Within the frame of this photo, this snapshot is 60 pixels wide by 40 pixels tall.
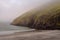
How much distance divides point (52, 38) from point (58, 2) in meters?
1.10

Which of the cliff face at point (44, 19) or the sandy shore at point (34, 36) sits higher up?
the cliff face at point (44, 19)

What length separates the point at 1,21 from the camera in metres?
A: 2.11

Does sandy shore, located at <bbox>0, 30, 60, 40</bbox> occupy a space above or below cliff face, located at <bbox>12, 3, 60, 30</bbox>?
below

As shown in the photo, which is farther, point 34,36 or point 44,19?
point 44,19

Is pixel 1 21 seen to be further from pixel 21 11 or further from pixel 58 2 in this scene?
pixel 58 2

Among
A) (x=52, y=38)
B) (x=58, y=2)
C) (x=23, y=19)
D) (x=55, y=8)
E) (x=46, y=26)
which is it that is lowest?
(x=52, y=38)

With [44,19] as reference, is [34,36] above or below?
below

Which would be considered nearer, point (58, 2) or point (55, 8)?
point (55, 8)

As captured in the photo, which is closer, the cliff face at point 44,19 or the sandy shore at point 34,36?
the sandy shore at point 34,36

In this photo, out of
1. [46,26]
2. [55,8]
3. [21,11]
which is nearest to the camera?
[46,26]

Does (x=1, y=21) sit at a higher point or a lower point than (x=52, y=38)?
higher

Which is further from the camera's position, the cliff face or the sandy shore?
the cliff face

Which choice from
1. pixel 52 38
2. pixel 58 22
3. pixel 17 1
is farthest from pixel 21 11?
pixel 52 38

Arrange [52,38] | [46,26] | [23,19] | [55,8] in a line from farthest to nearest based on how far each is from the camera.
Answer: [23,19] → [55,8] → [46,26] → [52,38]
